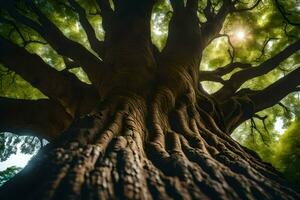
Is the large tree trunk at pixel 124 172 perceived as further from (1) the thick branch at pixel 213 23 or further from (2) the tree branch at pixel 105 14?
(1) the thick branch at pixel 213 23

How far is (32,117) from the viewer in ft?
16.8

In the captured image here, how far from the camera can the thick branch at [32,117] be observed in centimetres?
501

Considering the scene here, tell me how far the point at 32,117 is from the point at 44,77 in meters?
0.77

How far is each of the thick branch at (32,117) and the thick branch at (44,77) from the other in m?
0.34

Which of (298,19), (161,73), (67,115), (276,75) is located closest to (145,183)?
(161,73)

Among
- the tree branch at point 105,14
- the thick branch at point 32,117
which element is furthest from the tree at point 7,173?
the tree branch at point 105,14

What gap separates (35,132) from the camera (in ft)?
17.3

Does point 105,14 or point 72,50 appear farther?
point 105,14

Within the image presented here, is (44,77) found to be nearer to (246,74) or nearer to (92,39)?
(92,39)

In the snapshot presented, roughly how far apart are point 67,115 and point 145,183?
3.80 metres

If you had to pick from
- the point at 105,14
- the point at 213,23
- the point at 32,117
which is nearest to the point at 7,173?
the point at 32,117

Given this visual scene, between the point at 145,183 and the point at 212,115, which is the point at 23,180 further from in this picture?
the point at 212,115

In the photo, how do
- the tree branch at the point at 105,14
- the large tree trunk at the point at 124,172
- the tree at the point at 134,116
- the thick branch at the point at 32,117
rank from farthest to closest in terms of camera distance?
the tree branch at the point at 105,14 → the thick branch at the point at 32,117 → the tree at the point at 134,116 → the large tree trunk at the point at 124,172

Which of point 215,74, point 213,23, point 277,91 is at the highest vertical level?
point 213,23
